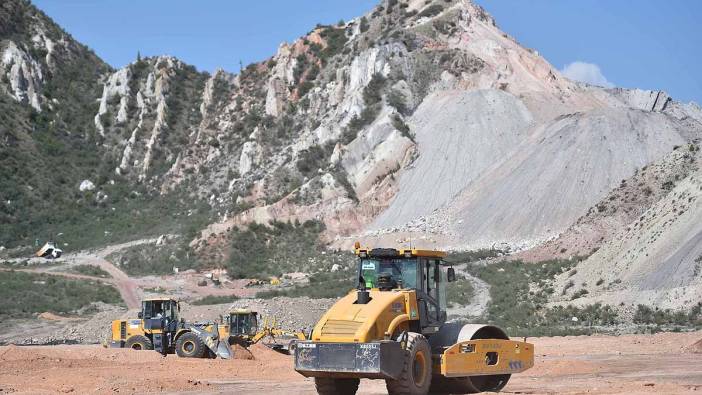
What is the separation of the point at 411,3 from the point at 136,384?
76.1 metres

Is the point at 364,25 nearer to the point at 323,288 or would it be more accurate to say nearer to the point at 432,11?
the point at 432,11

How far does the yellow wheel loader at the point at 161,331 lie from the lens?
27000 mm

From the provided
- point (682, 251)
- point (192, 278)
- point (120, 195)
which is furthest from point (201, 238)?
point (682, 251)

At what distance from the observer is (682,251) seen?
1299 inches

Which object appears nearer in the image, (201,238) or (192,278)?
(192,278)

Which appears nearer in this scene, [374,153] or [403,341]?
[403,341]

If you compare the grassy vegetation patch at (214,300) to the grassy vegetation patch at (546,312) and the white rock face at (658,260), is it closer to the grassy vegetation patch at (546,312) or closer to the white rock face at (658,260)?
the grassy vegetation patch at (546,312)

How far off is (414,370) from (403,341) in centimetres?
54

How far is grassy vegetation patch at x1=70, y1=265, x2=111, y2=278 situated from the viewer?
6271cm

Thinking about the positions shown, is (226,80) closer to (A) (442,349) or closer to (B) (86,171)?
(B) (86,171)

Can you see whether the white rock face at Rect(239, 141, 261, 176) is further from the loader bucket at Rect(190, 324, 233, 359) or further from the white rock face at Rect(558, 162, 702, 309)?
the loader bucket at Rect(190, 324, 233, 359)

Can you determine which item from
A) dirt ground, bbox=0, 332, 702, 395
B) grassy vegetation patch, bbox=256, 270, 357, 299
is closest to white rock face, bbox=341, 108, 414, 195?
grassy vegetation patch, bbox=256, 270, 357, 299

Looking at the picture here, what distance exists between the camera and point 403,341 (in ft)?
43.5

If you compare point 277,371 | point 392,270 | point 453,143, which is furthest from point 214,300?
point 392,270
